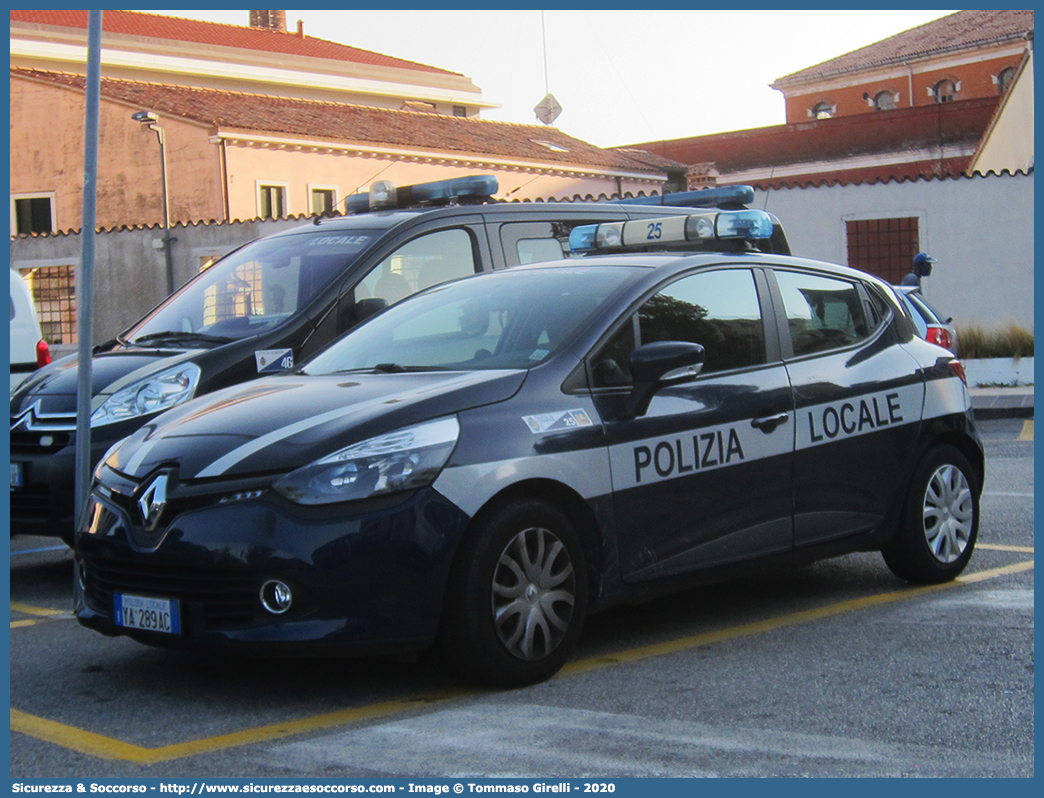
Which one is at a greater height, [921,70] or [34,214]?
[921,70]

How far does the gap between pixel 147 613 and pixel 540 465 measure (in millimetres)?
1444

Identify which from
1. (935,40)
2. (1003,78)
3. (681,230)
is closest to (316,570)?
(681,230)

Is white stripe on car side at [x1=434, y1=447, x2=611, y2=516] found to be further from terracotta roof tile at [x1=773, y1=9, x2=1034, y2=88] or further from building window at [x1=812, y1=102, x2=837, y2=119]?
building window at [x1=812, y1=102, x2=837, y2=119]

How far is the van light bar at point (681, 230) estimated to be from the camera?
21.0ft

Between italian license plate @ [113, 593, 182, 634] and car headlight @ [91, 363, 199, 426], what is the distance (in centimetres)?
227

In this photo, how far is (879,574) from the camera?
6.94 m

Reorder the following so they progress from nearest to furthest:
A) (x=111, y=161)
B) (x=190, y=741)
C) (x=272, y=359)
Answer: (x=190, y=741)
(x=272, y=359)
(x=111, y=161)

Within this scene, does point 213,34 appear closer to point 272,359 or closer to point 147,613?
point 272,359

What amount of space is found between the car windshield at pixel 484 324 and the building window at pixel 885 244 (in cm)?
1834

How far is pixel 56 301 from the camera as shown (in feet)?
88.3

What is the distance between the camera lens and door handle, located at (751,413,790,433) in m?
5.69

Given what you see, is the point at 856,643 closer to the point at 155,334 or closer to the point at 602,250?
the point at 602,250

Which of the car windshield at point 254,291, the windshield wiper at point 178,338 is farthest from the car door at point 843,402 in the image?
the windshield wiper at point 178,338

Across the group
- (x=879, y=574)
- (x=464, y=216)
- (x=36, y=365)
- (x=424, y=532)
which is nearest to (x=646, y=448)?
(x=424, y=532)
